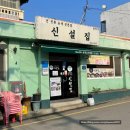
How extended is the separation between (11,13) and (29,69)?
3758 millimetres

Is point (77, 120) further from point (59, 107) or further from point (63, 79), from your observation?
point (63, 79)

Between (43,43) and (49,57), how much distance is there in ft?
3.70

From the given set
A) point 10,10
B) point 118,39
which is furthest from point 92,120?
point 118,39

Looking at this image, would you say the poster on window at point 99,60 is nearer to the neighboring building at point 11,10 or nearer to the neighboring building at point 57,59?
the neighboring building at point 57,59

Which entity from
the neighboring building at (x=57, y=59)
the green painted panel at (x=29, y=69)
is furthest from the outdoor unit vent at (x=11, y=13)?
the green painted panel at (x=29, y=69)

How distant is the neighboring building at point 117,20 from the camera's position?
101 feet

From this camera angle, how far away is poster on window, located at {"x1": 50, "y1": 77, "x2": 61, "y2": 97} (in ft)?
52.7

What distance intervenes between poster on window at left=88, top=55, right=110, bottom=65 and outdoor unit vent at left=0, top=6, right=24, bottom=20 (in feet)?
15.2

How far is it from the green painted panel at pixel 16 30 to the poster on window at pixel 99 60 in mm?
5085

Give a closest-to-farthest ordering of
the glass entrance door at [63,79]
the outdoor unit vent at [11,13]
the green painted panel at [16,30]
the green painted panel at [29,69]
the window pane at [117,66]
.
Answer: the green painted panel at [16,30] < the green painted panel at [29,69] < the glass entrance door at [63,79] < the outdoor unit vent at [11,13] < the window pane at [117,66]

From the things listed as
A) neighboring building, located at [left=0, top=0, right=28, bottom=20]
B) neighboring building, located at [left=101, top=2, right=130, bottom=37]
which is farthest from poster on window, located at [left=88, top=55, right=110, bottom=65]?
neighboring building, located at [left=101, top=2, right=130, bottom=37]

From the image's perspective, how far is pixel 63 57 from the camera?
16859mm

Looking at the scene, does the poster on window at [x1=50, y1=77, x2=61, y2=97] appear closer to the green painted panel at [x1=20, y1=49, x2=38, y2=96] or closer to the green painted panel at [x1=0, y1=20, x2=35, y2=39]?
the green painted panel at [x1=20, y1=49, x2=38, y2=96]

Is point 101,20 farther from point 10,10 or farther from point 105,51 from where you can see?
point 10,10
